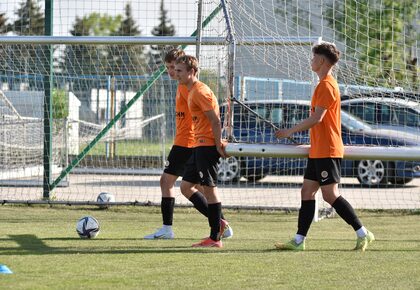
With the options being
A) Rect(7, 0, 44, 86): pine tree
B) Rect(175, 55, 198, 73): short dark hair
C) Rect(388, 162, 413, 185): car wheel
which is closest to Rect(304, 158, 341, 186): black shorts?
Rect(175, 55, 198, 73): short dark hair

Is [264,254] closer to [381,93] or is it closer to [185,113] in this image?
[185,113]

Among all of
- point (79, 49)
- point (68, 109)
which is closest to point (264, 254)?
point (79, 49)

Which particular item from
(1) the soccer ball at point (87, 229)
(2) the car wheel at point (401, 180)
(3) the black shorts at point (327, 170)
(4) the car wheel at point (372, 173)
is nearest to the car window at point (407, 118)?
(4) the car wheel at point (372, 173)

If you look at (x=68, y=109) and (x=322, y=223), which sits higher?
(x=68, y=109)

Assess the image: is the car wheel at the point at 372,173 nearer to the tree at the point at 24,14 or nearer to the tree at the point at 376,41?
the tree at the point at 376,41

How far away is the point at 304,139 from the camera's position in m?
12.9

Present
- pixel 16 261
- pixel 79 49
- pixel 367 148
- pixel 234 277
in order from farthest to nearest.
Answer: pixel 79 49 → pixel 367 148 → pixel 16 261 → pixel 234 277

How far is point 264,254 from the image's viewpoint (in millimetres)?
8391

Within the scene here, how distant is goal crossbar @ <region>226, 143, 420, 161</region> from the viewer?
8984 mm

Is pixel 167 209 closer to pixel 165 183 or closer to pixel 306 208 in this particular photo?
pixel 165 183

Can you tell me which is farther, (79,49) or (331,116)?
(79,49)

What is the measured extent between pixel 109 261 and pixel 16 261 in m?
0.77

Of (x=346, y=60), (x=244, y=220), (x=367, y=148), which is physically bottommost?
(x=244, y=220)

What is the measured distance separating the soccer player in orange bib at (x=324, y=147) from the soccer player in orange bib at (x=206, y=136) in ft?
2.03
